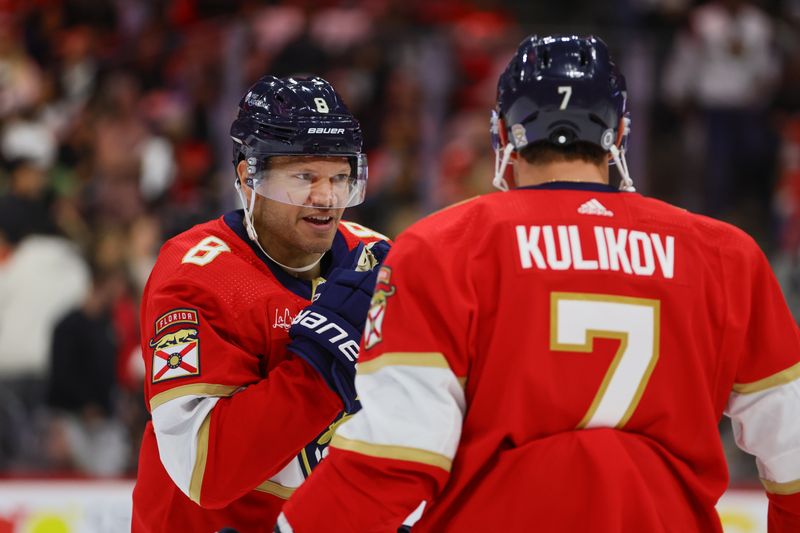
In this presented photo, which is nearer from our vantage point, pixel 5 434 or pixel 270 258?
pixel 270 258

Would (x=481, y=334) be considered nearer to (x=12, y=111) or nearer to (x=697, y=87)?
(x=697, y=87)

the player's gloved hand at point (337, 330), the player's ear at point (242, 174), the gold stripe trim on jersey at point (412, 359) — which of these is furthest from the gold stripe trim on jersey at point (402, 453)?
the player's ear at point (242, 174)

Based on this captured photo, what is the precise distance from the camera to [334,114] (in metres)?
2.72

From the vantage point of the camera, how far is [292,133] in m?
2.67

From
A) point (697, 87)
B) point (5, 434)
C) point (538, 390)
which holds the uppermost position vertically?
point (538, 390)

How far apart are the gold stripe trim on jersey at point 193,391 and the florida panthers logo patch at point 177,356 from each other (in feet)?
0.09

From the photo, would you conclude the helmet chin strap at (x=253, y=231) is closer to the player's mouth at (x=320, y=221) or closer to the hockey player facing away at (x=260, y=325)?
the hockey player facing away at (x=260, y=325)

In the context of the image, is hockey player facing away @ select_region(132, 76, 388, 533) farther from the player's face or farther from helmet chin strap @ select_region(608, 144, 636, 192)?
helmet chin strap @ select_region(608, 144, 636, 192)

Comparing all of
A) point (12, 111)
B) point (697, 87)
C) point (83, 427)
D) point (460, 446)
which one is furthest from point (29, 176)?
point (460, 446)

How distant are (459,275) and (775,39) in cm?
522

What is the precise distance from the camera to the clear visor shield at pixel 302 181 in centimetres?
270

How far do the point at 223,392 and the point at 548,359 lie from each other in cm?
78

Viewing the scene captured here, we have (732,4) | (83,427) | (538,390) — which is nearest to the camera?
(538,390)

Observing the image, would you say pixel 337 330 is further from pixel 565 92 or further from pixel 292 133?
pixel 565 92
